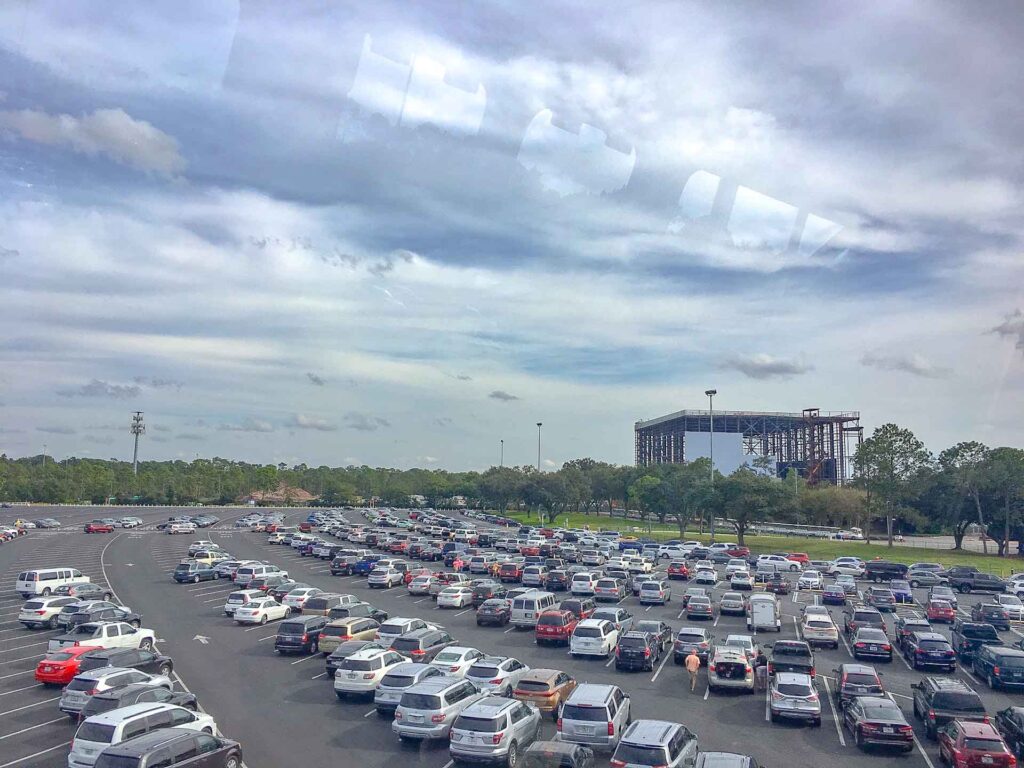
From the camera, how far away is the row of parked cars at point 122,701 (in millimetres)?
13852

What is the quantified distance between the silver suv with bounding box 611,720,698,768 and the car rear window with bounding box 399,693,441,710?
4629 millimetres

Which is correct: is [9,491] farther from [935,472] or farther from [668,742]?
[668,742]

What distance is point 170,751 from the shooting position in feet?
44.8

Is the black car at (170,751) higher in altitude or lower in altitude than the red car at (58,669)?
higher

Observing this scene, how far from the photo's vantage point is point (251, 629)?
31938mm

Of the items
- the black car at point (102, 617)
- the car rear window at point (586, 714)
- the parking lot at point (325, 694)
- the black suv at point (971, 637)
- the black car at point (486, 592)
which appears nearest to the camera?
the car rear window at point (586, 714)

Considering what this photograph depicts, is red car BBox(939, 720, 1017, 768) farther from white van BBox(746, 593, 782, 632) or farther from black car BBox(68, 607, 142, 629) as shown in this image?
black car BBox(68, 607, 142, 629)

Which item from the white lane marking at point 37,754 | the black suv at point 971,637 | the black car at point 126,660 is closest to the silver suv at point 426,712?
the white lane marking at point 37,754

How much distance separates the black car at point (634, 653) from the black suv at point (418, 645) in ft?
18.6

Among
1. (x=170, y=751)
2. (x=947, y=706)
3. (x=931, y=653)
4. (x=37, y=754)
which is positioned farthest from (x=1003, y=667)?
(x=37, y=754)

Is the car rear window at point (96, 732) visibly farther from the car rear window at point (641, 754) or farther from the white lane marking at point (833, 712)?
the white lane marking at point (833, 712)

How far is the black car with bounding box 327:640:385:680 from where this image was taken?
920 inches

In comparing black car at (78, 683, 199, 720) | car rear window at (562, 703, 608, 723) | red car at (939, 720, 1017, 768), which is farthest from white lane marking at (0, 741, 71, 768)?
red car at (939, 720, 1017, 768)

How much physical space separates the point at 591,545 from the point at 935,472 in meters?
42.5
